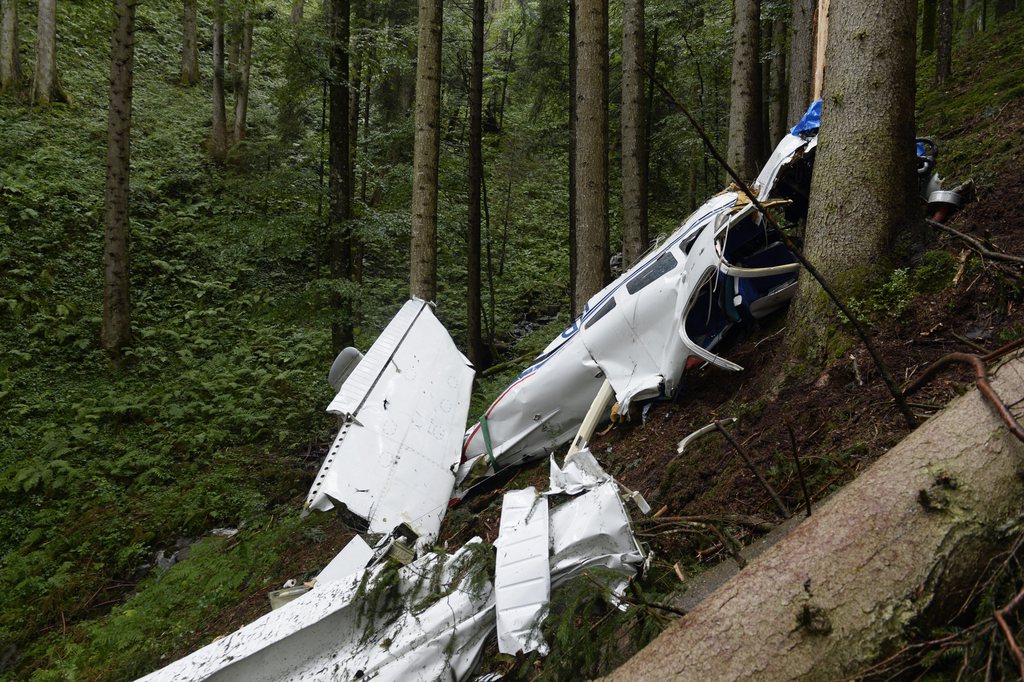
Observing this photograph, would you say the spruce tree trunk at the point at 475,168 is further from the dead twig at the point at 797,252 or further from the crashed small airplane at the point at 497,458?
the dead twig at the point at 797,252

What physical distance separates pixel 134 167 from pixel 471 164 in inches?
347

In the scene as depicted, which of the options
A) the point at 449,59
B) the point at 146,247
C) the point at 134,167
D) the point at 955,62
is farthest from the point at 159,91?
the point at 955,62

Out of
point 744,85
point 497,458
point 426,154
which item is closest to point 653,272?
point 497,458

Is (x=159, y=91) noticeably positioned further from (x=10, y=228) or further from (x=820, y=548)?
(x=820, y=548)

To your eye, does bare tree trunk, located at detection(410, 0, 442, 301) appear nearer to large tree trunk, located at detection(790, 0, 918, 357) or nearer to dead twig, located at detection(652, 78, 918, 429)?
large tree trunk, located at detection(790, 0, 918, 357)

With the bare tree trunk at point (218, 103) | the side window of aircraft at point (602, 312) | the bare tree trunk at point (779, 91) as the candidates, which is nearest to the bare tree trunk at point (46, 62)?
the bare tree trunk at point (218, 103)

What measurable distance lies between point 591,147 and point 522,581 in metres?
5.98

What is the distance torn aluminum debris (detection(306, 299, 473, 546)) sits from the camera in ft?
16.5

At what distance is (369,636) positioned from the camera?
A: 3.26 m

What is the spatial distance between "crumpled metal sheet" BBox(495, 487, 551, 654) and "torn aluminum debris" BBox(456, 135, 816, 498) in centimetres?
249

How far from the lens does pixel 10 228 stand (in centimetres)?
1216

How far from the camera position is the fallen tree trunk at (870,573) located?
1.85 m

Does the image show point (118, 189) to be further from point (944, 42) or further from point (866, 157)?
point (944, 42)

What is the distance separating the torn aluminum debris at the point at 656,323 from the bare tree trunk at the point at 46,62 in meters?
15.1
